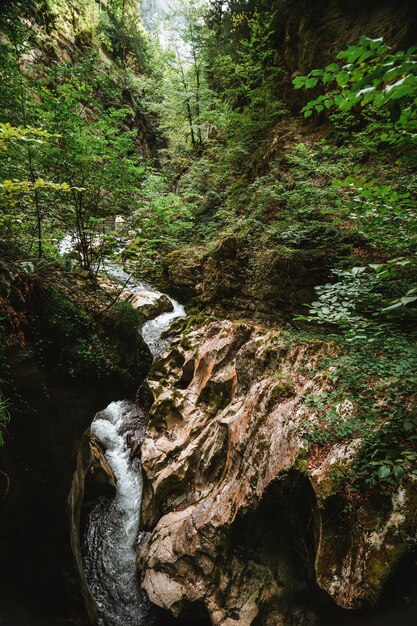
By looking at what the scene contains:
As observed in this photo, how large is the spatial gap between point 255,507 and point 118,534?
4.39 meters

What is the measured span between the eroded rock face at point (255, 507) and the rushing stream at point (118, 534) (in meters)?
0.50

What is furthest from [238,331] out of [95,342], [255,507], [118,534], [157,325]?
[118,534]

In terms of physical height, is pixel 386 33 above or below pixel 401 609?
above

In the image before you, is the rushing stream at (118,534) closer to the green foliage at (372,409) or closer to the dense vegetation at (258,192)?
the dense vegetation at (258,192)

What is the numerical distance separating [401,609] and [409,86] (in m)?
3.89

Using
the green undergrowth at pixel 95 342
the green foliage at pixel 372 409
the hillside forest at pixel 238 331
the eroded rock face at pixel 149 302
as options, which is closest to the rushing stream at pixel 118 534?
the hillside forest at pixel 238 331

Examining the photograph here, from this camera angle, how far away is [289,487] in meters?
4.15

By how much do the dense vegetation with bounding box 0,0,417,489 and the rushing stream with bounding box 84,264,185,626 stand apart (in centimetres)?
217

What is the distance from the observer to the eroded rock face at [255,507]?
121 inches

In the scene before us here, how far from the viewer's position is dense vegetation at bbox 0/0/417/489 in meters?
2.87

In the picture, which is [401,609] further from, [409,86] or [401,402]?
[409,86]

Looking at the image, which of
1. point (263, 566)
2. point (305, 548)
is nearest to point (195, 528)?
point (263, 566)

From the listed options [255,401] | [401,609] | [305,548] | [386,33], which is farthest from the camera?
[386,33]

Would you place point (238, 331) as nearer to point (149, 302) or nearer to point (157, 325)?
point (157, 325)
